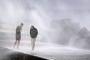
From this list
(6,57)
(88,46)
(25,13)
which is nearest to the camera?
(6,57)

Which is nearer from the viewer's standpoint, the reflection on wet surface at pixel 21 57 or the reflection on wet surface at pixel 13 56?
the reflection on wet surface at pixel 21 57

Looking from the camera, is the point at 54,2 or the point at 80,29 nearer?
the point at 80,29

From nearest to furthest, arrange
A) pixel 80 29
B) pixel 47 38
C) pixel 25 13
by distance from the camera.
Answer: pixel 80 29 < pixel 47 38 < pixel 25 13

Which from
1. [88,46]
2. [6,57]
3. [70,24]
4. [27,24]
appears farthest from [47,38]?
[6,57]

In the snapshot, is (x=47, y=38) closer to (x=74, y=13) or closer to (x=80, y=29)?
(x=80, y=29)

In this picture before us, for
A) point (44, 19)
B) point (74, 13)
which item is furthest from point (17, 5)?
point (74, 13)

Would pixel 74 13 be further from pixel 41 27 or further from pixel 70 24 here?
pixel 70 24

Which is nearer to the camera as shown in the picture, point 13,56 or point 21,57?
point 21,57

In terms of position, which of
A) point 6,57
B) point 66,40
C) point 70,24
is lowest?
point 6,57

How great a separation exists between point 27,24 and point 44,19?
2.83 meters

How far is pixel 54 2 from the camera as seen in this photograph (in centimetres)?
3431

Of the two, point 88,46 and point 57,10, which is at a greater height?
point 57,10

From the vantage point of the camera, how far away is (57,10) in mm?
34344

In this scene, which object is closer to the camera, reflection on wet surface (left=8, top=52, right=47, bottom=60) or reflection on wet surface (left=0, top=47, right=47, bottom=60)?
reflection on wet surface (left=8, top=52, right=47, bottom=60)
